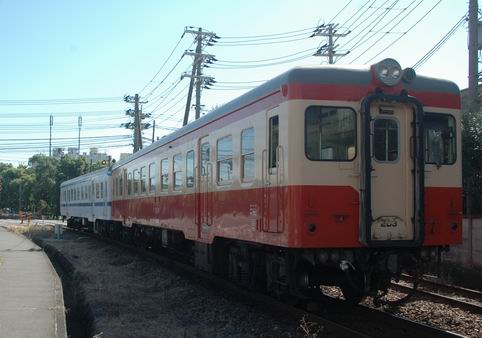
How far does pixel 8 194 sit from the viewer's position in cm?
9656

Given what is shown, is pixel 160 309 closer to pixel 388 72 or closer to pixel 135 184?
pixel 388 72

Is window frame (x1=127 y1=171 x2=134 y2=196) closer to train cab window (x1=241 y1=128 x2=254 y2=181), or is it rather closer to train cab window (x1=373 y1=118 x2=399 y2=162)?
train cab window (x1=241 y1=128 x2=254 y2=181)

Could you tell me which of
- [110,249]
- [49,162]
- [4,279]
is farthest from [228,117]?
[49,162]

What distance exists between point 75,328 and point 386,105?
5.66m

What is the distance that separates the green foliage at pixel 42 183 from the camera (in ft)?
249

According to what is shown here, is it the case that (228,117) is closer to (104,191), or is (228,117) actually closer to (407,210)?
(407,210)

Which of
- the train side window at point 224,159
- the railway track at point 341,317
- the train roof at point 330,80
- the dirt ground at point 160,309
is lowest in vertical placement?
the dirt ground at point 160,309

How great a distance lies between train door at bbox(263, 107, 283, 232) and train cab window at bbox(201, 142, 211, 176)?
2830 millimetres

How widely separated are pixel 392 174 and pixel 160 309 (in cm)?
422

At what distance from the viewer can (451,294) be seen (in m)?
10.5

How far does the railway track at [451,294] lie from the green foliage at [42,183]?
189ft

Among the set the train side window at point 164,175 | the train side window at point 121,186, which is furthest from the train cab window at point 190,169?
the train side window at point 121,186

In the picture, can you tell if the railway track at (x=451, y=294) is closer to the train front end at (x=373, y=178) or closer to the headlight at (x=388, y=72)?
the train front end at (x=373, y=178)

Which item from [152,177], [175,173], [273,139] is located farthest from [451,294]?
[152,177]
